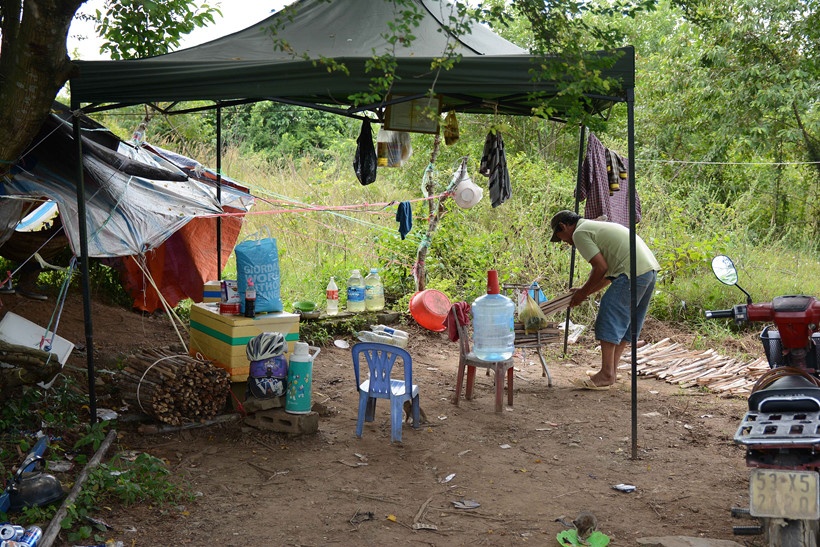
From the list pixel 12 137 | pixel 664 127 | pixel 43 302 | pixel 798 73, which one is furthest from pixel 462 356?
pixel 664 127

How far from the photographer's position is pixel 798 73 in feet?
33.7

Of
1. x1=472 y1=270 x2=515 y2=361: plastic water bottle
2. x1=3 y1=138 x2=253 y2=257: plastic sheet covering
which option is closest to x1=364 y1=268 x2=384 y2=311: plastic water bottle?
x1=3 y1=138 x2=253 y2=257: plastic sheet covering

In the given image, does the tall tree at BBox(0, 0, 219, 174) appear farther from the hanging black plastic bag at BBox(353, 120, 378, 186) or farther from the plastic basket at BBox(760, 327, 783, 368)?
the plastic basket at BBox(760, 327, 783, 368)

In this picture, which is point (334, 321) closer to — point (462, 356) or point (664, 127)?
point (462, 356)

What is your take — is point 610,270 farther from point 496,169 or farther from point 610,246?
point 496,169

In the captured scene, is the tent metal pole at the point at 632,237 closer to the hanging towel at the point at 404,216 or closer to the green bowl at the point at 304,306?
the hanging towel at the point at 404,216

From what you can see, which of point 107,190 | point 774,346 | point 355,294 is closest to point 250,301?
point 107,190

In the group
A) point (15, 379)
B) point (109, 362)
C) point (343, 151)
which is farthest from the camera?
point (343, 151)

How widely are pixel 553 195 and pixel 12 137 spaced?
24.3 feet

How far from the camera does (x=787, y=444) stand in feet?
9.43

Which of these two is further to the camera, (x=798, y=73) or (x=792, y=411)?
(x=798, y=73)

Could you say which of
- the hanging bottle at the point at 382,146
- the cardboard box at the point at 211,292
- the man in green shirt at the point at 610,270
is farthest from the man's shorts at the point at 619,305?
the cardboard box at the point at 211,292

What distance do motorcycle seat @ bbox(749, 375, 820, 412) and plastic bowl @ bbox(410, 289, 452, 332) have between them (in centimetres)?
404

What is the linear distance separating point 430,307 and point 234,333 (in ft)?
7.61
